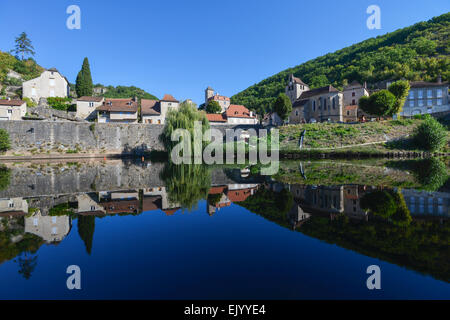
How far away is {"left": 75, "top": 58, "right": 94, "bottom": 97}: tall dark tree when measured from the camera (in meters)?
49.9

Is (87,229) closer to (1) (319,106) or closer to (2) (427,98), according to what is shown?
(1) (319,106)

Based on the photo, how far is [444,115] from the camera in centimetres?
4434

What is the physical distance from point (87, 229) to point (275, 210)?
5.67 metres

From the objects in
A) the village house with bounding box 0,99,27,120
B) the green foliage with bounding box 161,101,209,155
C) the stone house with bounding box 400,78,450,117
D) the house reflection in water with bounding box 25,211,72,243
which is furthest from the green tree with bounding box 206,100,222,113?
the house reflection in water with bounding box 25,211,72,243

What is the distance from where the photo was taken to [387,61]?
81688mm

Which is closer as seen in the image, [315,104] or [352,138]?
[352,138]

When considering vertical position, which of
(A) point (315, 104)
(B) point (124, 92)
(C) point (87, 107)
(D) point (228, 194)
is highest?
(B) point (124, 92)

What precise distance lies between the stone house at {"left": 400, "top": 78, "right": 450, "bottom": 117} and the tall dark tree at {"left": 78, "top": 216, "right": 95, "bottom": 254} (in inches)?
2775

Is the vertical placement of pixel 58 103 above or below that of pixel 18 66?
below

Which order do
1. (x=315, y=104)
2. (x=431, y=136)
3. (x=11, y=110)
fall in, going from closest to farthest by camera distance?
1. (x=431, y=136)
2. (x=11, y=110)
3. (x=315, y=104)

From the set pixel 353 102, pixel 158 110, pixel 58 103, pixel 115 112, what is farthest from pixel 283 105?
pixel 58 103
